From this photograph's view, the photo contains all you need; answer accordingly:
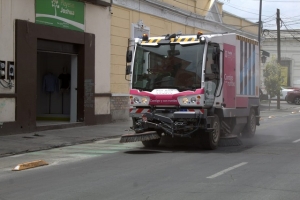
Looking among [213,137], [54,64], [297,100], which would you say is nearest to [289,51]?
[297,100]

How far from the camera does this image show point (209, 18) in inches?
1233

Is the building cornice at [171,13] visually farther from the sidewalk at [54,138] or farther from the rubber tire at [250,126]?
the rubber tire at [250,126]

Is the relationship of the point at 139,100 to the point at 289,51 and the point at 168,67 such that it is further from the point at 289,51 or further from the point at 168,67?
the point at 289,51

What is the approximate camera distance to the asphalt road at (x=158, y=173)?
307 inches

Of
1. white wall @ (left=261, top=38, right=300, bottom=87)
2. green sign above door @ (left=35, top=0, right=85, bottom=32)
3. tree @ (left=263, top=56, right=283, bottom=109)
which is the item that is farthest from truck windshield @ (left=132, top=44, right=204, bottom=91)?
white wall @ (left=261, top=38, right=300, bottom=87)

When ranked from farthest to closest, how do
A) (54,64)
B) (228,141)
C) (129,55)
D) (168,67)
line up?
(54,64) < (228,141) < (129,55) < (168,67)

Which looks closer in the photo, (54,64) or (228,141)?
(228,141)

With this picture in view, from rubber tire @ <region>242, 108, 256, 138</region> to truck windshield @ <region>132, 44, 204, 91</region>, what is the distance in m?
4.49

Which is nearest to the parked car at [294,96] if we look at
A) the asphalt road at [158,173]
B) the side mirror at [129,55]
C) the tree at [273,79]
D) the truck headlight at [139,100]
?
the tree at [273,79]

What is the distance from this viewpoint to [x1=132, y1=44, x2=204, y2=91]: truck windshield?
1262cm

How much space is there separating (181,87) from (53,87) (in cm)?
913

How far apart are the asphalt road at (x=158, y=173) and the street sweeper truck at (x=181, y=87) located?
1.88ft

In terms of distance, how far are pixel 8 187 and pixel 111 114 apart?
12843 millimetres

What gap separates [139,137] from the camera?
1245cm
